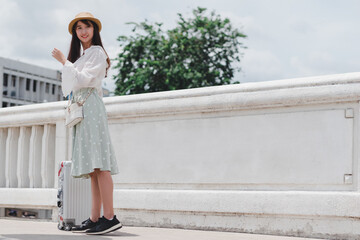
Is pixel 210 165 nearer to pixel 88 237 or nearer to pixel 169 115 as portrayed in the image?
pixel 169 115

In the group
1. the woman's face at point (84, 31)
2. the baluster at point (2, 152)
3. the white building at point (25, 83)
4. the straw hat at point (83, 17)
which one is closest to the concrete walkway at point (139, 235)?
the woman's face at point (84, 31)

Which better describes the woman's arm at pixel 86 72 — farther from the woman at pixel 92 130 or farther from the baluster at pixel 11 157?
Answer: the baluster at pixel 11 157

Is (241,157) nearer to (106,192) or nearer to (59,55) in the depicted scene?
(106,192)

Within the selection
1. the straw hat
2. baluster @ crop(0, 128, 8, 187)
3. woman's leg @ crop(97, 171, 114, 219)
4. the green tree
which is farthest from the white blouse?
the green tree

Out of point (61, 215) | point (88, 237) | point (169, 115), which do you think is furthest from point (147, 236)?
point (169, 115)

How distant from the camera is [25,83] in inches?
3573

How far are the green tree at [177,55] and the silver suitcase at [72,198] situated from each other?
30.8 meters

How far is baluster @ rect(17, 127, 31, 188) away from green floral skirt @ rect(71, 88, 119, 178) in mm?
2334

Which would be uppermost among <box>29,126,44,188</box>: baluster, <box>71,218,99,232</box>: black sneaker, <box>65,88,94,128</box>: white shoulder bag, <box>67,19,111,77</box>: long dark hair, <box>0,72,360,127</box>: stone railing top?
<box>67,19,111,77</box>: long dark hair

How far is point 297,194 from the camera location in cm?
553

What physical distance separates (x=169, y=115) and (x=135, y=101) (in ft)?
1.41

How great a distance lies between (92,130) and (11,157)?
9.01 feet

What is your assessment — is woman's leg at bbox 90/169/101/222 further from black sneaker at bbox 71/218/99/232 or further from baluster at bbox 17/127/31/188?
baluster at bbox 17/127/31/188

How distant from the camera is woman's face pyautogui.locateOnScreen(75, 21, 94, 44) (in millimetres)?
5508
